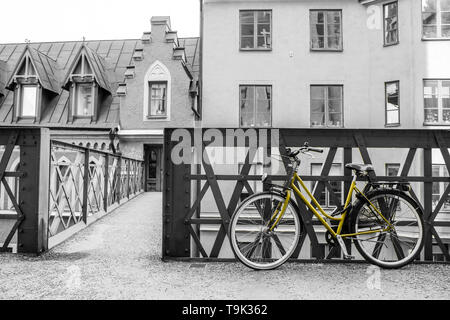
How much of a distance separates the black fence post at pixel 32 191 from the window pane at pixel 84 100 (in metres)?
15.7

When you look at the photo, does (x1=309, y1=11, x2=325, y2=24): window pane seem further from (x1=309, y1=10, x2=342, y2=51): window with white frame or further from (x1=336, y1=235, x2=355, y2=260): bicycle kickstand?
(x1=336, y1=235, x2=355, y2=260): bicycle kickstand

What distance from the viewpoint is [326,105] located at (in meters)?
16.2

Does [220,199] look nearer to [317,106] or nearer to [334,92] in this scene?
[317,106]

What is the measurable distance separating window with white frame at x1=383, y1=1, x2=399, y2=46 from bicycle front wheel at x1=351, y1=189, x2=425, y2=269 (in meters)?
13.8

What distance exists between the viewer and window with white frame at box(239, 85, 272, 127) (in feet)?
53.3

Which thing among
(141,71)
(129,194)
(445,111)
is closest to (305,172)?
(445,111)

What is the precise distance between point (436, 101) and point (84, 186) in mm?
14406

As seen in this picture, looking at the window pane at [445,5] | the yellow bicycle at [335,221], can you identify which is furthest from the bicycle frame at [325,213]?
the window pane at [445,5]

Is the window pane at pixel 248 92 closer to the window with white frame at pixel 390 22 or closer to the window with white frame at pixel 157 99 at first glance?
the window with white frame at pixel 157 99

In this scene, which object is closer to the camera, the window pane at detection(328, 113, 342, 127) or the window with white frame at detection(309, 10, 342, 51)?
the window pane at detection(328, 113, 342, 127)

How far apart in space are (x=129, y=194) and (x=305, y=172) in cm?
739

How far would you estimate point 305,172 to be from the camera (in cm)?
1545

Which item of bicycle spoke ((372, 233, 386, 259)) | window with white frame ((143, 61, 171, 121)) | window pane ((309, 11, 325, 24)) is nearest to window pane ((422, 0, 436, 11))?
window pane ((309, 11, 325, 24))
